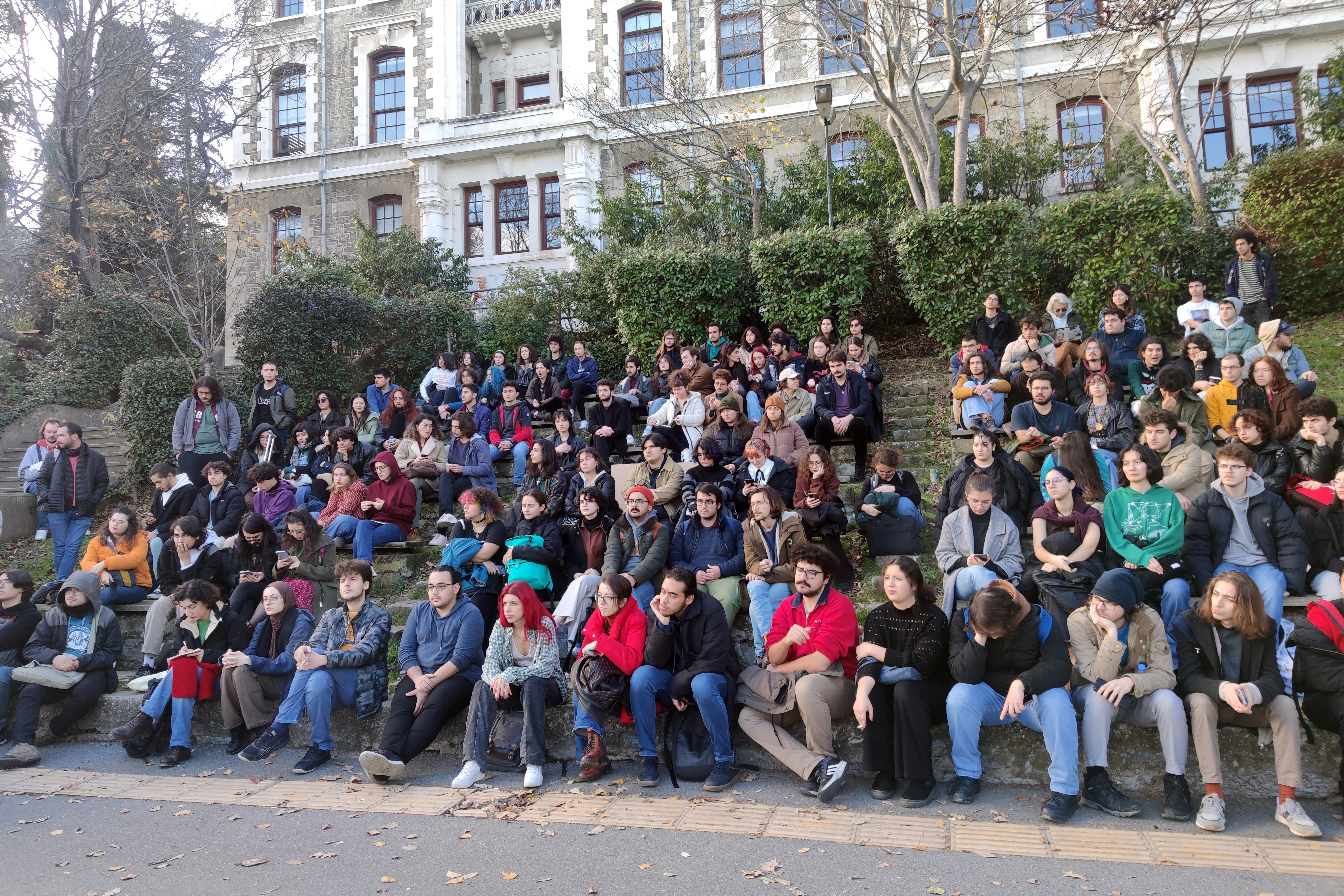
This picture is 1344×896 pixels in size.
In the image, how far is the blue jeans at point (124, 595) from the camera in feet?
27.4

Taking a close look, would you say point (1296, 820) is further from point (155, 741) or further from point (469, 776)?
point (155, 741)

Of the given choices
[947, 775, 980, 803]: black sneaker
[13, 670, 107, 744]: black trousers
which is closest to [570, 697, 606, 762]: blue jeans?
[947, 775, 980, 803]: black sneaker

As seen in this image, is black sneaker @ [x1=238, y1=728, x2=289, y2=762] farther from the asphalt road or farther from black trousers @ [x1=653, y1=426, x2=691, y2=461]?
black trousers @ [x1=653, y1=426, x2=691, y2=461]

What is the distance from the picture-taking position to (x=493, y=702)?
6.20 metres

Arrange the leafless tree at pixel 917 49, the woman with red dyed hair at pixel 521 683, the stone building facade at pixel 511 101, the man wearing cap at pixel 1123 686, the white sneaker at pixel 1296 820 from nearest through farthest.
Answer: the white sneaker at pixel 1296 820 → the man wearing cap at pixel 1123 686 → the woman with red dyed hair at pixel 521 683 → the leafless tree at pixel 917 49 → the stone building facade at pixel 511 101

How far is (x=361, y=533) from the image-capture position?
355 inches

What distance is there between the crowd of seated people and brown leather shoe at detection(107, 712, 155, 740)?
2cm

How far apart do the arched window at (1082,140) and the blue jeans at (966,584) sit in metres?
12.3

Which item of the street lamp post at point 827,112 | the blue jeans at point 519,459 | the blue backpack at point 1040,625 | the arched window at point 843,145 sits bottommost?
the blue backpack at point 1040,625

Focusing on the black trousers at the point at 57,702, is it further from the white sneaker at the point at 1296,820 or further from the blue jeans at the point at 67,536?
the white sneaker at the point at 1296,820

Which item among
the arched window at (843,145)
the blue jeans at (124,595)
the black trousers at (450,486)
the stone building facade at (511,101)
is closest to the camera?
the blue jeans at (124,595)

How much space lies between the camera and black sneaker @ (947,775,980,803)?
5.20 m

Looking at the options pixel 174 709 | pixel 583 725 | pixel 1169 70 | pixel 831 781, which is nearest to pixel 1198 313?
pixel 1169 70

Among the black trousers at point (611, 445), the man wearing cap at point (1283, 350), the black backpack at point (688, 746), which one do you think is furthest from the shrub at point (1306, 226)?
the black backpack at point (688, 746)
